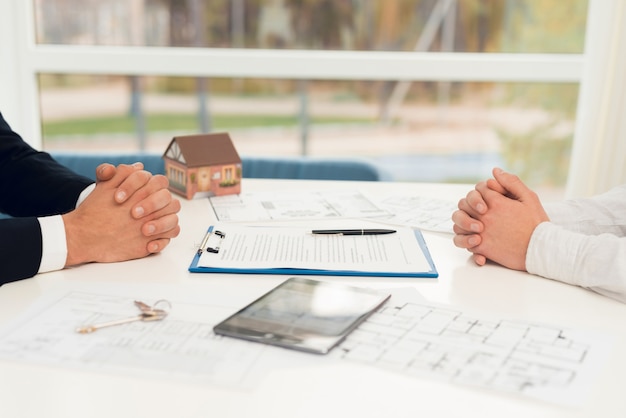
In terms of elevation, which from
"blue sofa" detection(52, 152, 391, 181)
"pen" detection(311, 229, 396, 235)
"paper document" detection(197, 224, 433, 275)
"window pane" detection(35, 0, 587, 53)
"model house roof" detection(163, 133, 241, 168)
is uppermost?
"window pane" detection(35, 0, 587, 53)

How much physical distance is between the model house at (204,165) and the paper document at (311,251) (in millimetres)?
271

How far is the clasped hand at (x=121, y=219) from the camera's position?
3.59 ft

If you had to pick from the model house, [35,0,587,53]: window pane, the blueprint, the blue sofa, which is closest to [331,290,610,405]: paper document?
the blueprint

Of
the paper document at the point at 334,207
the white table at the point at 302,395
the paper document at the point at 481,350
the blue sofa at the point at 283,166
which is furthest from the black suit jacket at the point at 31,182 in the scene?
the paper document at the point at 481,350

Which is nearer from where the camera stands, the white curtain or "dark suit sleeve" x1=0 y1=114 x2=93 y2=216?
"dark suit sleeve" x1=0 y1=114 x2=93 y2=216

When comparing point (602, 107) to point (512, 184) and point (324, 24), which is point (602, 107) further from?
point (512, 184)

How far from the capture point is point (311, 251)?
1138 millimetres

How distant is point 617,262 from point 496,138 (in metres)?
2.11

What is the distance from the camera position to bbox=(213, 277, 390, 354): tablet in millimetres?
795

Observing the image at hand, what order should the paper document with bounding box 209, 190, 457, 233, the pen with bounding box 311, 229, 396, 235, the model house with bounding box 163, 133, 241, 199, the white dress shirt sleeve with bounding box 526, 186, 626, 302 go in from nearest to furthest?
1. the white dress shirt sleeve with bounding box 526, 186, 626, 302
2. the pen with bounding box 311, 229, 396, 235
3. the paper document with bounding box 209, 190, 457, 233
4. the model house with bounding box 163, 133, 241, 199

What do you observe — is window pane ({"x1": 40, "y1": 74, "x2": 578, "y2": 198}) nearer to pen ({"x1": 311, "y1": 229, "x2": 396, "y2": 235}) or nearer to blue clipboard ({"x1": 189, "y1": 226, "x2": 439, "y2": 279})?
pen ({"x1": 311, "y1": 229, "x2": 396, "y2": 235})

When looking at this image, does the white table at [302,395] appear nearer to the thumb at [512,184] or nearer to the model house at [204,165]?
the thumb at [512,184]

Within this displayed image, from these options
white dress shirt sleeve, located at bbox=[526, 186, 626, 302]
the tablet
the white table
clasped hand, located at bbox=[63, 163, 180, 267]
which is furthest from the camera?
clasped hand, located at bbox=[63, 163, 180, 267]

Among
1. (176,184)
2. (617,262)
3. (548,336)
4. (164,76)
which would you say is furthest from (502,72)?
(548,336)
